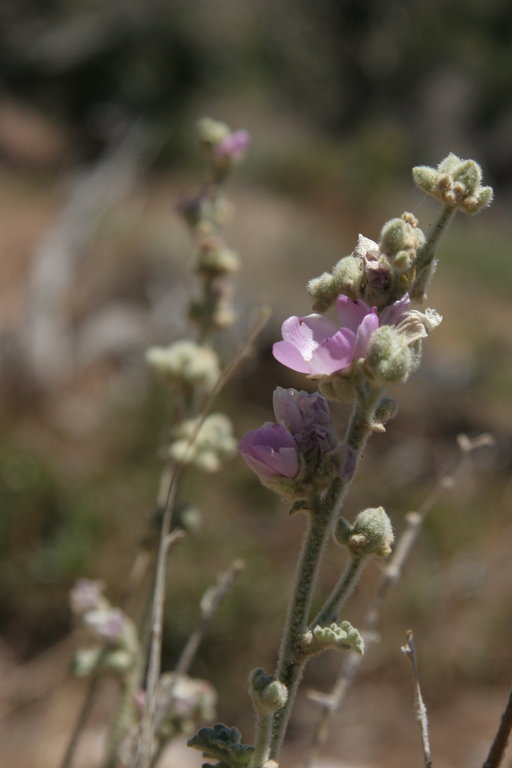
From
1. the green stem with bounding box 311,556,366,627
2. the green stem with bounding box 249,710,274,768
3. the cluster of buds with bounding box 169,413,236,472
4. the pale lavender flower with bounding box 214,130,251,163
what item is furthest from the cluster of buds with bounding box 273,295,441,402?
the pale lavender flower with bounding box 214,130,251,163

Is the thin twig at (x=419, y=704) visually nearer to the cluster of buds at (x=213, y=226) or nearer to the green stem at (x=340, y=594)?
the green stem at (x=340, y=594)

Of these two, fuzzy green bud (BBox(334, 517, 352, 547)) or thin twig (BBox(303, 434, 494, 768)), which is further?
thin twig (BBox(303, 434, 494, 768))

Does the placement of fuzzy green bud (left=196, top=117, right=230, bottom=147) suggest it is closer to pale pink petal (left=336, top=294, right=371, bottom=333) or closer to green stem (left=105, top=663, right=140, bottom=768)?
pale pink petal (left=336, top=294, right=371, bottom=333)

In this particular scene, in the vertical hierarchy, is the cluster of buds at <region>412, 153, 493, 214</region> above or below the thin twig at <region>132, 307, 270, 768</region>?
above

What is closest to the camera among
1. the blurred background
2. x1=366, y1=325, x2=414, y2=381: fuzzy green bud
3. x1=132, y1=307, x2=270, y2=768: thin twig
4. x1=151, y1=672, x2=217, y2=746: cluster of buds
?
x1=366, y1=325, x2=414, y2=381: fuzzy green bud

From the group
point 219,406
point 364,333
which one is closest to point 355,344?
point 364,333

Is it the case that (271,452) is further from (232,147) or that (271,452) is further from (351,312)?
(232,147)

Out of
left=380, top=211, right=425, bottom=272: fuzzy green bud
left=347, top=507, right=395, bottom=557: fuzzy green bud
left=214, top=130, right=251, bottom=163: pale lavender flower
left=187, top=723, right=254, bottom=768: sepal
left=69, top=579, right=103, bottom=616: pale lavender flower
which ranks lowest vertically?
left=187, top=723, right=254, bottom=768: sepal
